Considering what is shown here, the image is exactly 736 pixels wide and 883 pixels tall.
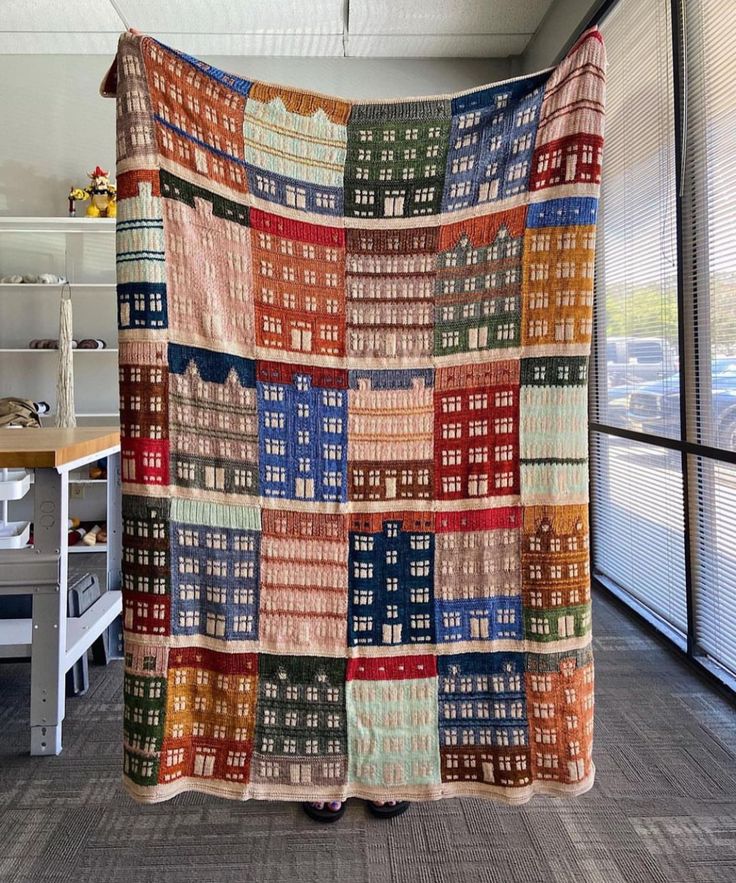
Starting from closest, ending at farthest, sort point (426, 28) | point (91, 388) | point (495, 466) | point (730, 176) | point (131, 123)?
1. point (131, 123)
2. point (495, 466)
3. point (730, 176)
4. point (426, 28)
5. point (91, 388)

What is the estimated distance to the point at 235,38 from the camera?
4043 millimetres

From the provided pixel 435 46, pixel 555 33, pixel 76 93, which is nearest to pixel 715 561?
pixel 555 33

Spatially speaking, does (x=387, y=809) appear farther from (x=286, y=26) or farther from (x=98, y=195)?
(x=286, y=26)

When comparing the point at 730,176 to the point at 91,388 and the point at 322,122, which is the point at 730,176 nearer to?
the point at 322,122

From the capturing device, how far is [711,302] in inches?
85.7

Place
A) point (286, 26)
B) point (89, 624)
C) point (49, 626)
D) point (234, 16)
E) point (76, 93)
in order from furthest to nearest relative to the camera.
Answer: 1. point (76, 93)
2. point (286, 26)
3. point (234, 16)
4. point (89, 624)
5. point (49, 626)

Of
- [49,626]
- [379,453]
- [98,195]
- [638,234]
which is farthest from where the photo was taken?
[98,195]

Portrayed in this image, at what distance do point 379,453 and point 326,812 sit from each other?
82cm

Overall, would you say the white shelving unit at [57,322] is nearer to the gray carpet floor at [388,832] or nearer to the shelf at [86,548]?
the shelf at [86,548]

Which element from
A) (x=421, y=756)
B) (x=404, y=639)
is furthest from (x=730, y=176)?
(x=421, y=756)

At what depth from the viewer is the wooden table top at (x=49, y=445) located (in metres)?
1.63

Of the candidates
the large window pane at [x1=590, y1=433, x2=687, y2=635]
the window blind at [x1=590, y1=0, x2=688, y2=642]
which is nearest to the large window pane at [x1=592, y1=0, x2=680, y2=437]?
the window blind at [x1=590, y1=0, x2=688, y2=642]

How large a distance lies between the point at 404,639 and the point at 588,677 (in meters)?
0.35

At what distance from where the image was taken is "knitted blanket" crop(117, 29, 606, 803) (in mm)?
1179
